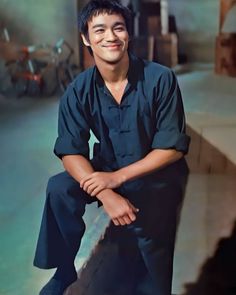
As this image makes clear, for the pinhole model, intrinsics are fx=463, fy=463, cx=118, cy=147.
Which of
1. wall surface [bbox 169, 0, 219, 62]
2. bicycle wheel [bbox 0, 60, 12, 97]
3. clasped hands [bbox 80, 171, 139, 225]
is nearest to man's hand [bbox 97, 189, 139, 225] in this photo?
clasped hands [bbox 80, 171, 139, 225]

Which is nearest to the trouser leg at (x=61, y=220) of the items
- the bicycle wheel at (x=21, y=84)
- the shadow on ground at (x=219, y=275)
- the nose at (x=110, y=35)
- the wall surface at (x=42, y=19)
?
the nose at (x=110, y=35)

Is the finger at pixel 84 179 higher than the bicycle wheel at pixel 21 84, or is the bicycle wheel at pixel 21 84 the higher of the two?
the finger at pixel 84 179

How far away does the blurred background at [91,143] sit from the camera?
99cm

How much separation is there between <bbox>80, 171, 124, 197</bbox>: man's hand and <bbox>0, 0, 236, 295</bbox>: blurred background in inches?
4.4

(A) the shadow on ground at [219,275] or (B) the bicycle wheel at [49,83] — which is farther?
(B) the bicycle wheel at [49,83]

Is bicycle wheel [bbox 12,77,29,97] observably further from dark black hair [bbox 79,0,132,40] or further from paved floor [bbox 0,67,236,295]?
dark black hair [bbox 79,0,132,40]

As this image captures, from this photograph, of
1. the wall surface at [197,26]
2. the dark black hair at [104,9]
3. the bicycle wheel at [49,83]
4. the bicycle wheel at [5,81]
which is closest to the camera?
the dark black hair at [104,9]

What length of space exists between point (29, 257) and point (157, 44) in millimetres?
1462

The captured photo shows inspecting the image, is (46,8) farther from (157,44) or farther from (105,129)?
(105,129)

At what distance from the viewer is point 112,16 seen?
24.9 inches

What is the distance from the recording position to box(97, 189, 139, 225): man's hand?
2.14ft

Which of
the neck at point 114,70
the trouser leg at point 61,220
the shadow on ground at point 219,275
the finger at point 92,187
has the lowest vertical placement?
the shadow on ground at point 219,275

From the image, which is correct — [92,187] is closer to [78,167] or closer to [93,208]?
[78,167]

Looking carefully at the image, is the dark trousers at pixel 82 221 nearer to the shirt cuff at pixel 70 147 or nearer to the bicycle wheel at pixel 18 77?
the shirt cuff at pixel 70 147
